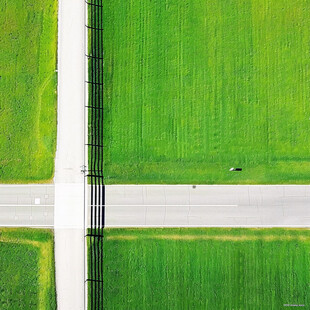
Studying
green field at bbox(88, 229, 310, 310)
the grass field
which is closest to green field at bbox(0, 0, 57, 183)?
the grass field

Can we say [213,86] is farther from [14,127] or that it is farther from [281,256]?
[14,127]

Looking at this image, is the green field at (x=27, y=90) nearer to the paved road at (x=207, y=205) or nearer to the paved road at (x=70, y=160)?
the paved road at (x=70, y=160)

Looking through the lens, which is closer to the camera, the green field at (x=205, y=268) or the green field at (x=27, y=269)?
the green field at (x=205, y=268)

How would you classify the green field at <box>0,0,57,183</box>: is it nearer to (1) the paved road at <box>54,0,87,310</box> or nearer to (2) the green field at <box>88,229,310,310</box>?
(1) the paved road at <box>54,0,87,310</box>

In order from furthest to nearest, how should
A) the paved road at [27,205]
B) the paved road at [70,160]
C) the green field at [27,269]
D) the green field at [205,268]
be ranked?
the paved road at [27,205]
the paved road at [70,160]
the green field at [27,269]
the green field at [205,268]

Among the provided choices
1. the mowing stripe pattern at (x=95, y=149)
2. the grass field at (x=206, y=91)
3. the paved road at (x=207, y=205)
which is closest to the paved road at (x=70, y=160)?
the mowing stripe pattern at (x=95, y=149)

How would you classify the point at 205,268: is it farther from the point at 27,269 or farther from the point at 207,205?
the point at 27,269
